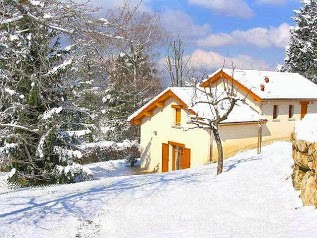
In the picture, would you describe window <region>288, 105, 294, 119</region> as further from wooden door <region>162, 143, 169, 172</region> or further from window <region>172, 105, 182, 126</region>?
wooden door <region>162, 143, 169, 172</region>

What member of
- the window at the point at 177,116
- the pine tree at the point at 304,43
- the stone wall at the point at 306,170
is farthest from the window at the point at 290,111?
the stone wall at the point at 306,170

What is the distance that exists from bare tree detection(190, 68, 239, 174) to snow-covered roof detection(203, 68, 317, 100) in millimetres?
1260

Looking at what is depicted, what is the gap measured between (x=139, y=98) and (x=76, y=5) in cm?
2924

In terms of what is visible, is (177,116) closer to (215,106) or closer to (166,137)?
(166,137)

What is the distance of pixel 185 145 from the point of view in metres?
25.5

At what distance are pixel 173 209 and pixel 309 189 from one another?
3.75m

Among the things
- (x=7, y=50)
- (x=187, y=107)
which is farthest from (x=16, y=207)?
(x=187, y=107)

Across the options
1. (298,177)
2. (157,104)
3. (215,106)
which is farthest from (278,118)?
(298,177)

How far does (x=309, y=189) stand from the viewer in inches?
408

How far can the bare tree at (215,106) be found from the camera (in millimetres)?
15377

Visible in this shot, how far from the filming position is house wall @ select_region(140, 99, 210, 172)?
79.7 ft

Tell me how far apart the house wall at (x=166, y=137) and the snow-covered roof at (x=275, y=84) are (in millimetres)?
3923

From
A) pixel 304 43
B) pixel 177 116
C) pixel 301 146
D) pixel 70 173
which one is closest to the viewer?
pixel 301 146

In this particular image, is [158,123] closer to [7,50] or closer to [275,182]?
[275,182]
